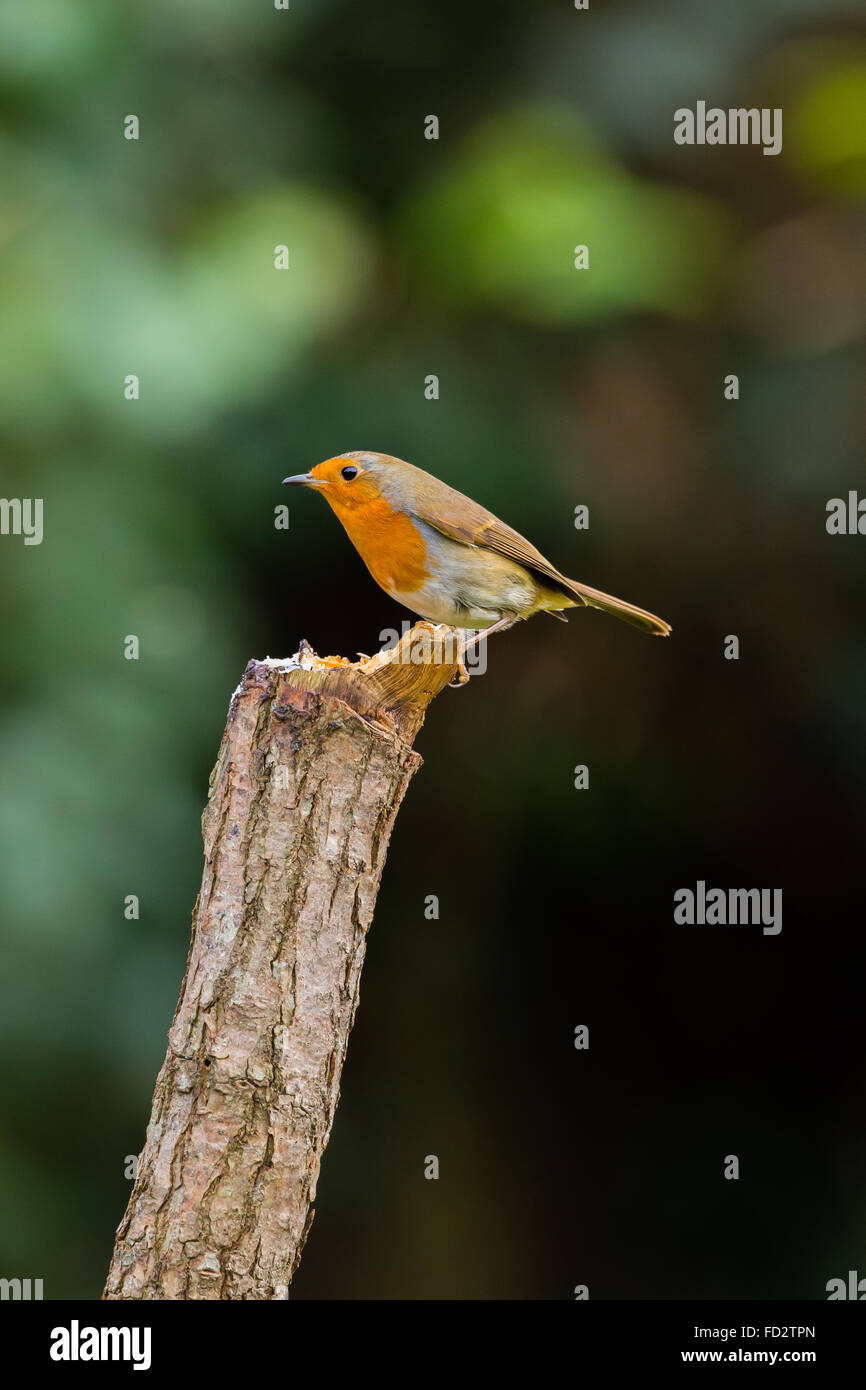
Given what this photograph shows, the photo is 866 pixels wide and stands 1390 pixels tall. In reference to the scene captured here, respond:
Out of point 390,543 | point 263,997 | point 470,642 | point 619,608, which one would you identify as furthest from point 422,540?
point 263,997

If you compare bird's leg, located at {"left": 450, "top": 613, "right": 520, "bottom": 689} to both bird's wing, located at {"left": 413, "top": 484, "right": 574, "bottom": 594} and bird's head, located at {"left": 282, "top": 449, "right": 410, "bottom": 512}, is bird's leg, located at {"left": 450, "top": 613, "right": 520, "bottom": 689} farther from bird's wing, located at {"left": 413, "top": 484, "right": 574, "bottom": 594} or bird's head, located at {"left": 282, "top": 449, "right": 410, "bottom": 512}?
bird's head, located at {"left": 282, "top": 449, "right": 410, "bottom": 512}

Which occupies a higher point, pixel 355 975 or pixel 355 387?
pixel 355 387

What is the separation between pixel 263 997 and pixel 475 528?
1.70 meters

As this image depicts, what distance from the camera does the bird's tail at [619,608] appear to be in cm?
421

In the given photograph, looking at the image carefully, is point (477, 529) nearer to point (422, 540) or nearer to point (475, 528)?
point (475, 528)

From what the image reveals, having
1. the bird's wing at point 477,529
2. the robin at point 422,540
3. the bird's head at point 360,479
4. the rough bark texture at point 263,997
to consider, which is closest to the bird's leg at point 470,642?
the robin at point 422,540

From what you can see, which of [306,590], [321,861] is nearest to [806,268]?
[306,590]

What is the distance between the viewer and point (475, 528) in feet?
12.7

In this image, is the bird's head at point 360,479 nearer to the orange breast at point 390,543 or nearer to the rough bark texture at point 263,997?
the orange breast at point 390,543

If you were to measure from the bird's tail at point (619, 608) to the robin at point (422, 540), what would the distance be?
283mm

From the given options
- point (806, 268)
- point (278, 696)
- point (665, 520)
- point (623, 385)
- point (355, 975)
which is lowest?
point (355, 975)

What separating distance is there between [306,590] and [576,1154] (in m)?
2.85

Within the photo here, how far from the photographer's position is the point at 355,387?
4.93 m

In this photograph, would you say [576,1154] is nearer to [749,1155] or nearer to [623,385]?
[749,1155]
